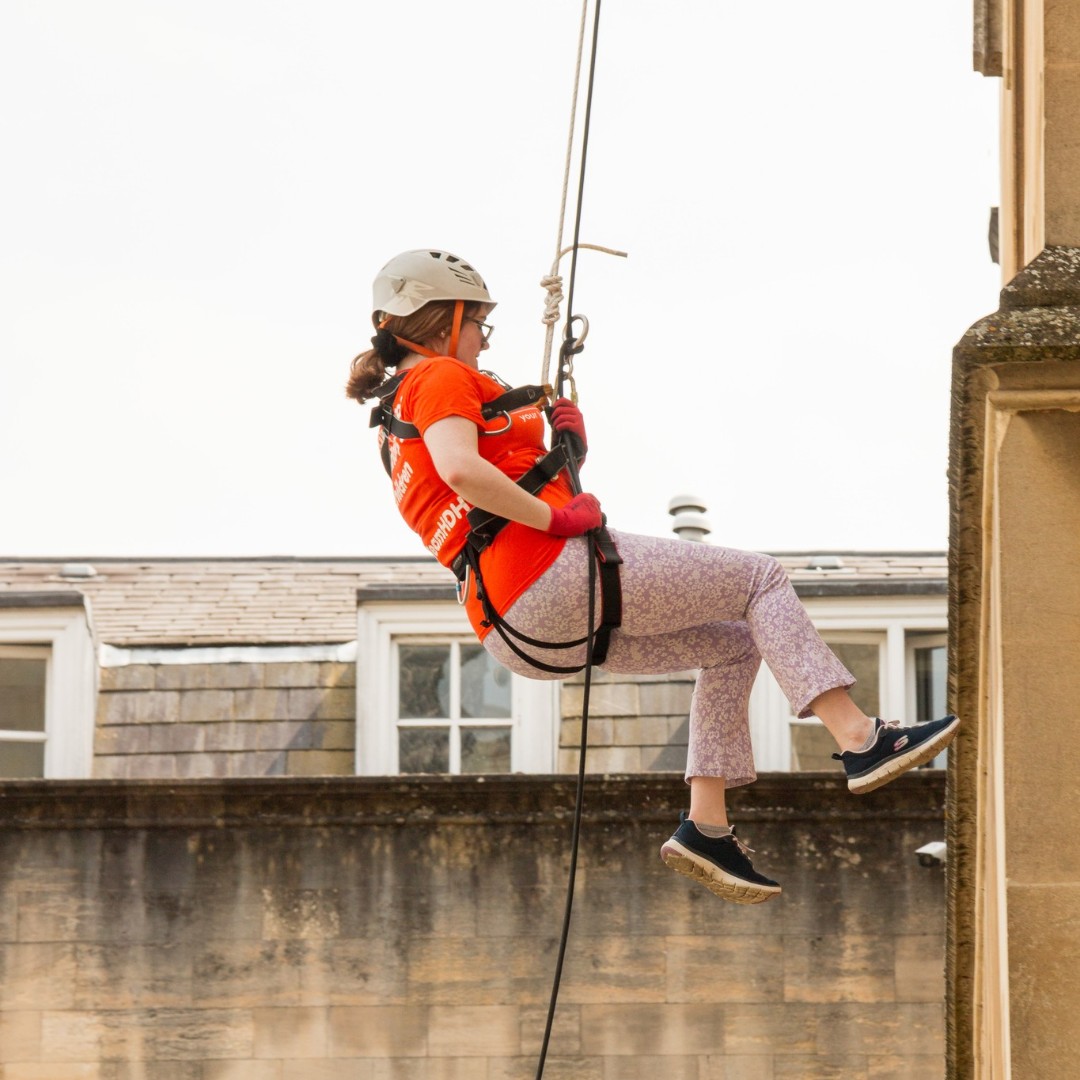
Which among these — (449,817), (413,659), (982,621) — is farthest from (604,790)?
(982,621)

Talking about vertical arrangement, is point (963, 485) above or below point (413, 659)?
below

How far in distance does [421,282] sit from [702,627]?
1.17 meters

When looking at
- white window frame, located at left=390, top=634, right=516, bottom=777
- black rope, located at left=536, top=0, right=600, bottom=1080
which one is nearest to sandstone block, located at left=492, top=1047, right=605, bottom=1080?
white window frame, located at left=390, top=634, right=516, bottom=777

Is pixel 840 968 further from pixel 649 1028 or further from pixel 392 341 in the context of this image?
pixel 392 341

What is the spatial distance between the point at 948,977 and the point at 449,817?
8.57 m

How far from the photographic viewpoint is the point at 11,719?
1436cm

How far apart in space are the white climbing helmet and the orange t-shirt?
185 millimetres

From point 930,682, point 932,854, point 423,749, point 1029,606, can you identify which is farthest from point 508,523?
point 930,682

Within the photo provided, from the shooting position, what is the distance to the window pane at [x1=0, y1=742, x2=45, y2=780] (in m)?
14.2

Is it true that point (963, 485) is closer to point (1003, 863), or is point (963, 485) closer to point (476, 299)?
point (1003, 863)

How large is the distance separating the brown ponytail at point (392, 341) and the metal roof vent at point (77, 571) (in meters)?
10.7

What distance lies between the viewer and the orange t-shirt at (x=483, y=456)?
206 inches

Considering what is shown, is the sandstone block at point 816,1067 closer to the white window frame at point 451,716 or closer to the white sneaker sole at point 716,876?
the white window frame at point 451,716

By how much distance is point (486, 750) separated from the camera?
14219 millimetres
